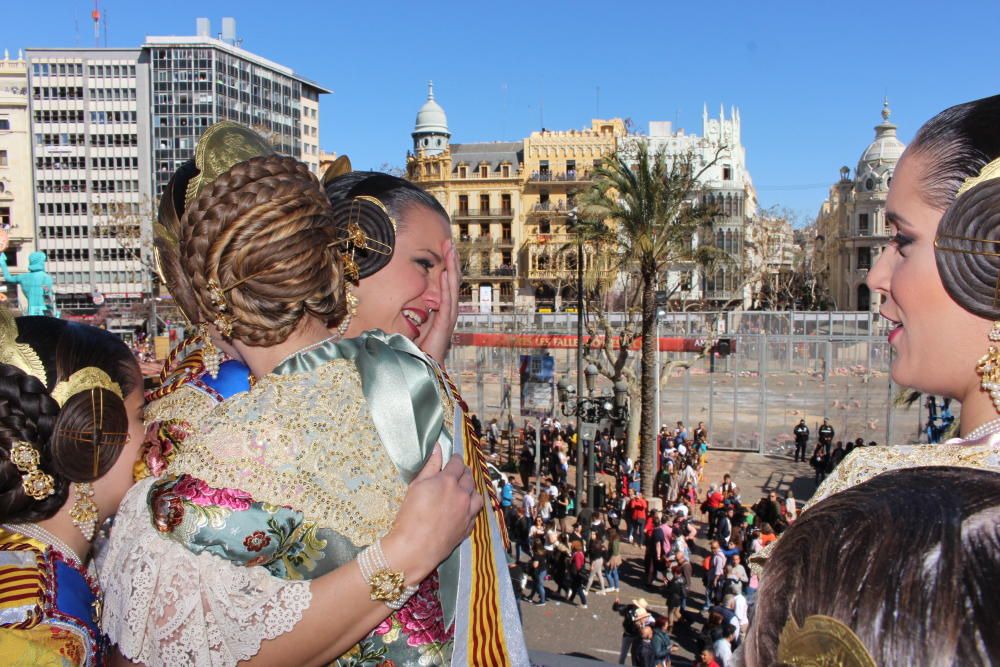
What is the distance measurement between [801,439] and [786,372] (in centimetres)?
185

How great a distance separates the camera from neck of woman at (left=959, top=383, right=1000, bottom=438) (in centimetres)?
152

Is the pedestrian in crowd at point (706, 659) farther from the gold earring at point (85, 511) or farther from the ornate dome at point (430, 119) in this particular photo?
the ornate dome at point (430, 119)

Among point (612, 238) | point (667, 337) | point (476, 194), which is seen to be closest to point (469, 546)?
point (612, 238)

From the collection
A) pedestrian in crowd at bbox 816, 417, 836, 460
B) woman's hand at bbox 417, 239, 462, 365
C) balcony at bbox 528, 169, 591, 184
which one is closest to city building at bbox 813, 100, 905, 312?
balcony at bbox 528, 169, 591, 184

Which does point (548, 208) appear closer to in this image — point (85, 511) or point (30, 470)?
point (85, 511)

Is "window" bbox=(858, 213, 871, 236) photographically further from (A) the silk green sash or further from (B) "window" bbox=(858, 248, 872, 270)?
(A) the silk green sash

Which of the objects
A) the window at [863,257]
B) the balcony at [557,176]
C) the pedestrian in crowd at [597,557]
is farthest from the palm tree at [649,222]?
the window at [863,257]

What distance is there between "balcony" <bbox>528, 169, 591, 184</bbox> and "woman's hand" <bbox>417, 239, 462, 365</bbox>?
49.9m

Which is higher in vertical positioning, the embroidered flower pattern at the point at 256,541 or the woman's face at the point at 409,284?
the woman's face at the point at 409,284

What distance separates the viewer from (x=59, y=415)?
6.51 ft

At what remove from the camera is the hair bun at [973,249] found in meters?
1.41

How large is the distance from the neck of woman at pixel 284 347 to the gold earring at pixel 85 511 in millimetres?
752

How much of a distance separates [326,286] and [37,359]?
2.98 ft

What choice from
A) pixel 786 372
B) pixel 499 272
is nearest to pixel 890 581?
pixel 786 372
